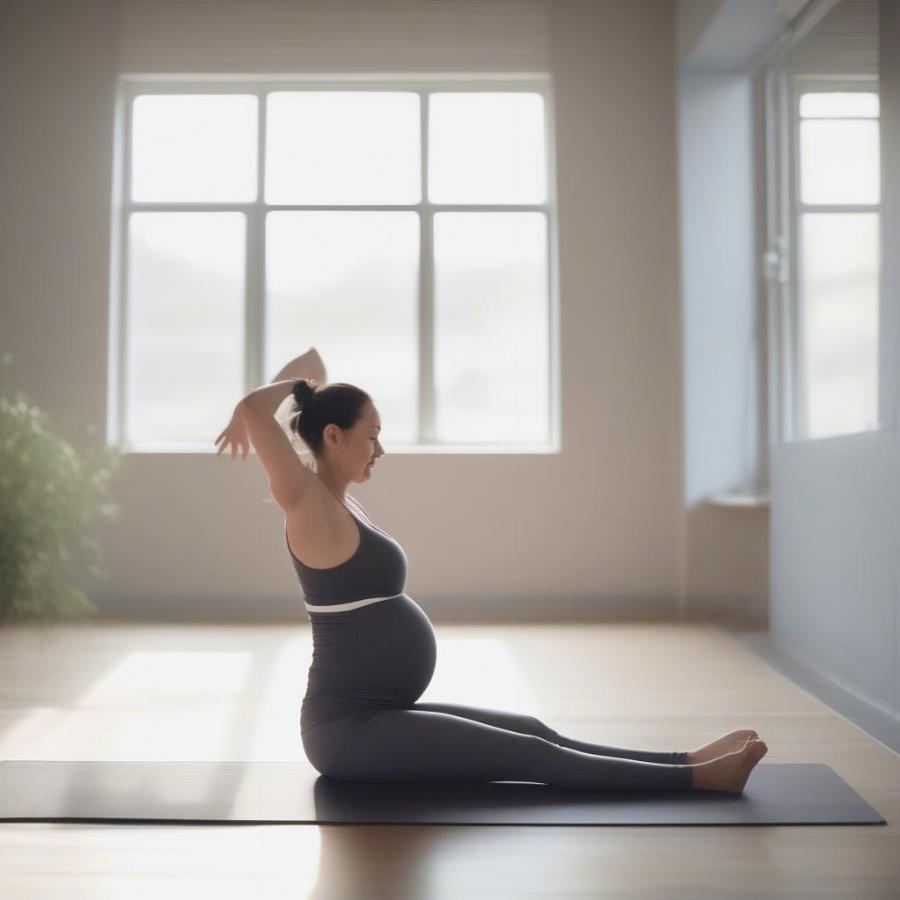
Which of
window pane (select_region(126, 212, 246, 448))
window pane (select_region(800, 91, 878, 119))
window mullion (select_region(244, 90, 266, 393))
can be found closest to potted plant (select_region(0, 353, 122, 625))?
window pane (select_region(126, 212, 246, 448))

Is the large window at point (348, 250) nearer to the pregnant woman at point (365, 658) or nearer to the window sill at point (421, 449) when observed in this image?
the window sill at point (421, 449)

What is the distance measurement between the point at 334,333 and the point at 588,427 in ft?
4.92

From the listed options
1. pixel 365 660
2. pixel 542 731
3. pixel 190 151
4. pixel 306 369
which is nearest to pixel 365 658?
pixel 365 660

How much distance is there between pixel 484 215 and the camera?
228 inches

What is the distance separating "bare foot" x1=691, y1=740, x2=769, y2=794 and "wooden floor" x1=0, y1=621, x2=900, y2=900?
191mm

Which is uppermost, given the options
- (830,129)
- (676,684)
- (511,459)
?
(830,129)

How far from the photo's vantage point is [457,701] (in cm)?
346

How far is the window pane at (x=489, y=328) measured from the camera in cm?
578

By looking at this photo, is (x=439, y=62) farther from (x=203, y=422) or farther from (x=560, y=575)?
(x=560, y=575)

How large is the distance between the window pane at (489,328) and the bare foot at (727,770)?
11.8 ft

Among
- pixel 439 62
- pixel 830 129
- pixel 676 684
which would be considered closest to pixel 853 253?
pixel 830 129

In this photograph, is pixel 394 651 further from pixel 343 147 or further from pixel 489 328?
pixel 343 147

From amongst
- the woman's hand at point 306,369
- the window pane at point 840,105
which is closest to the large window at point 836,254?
the window pane at point 840,105

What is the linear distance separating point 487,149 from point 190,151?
165 cm
